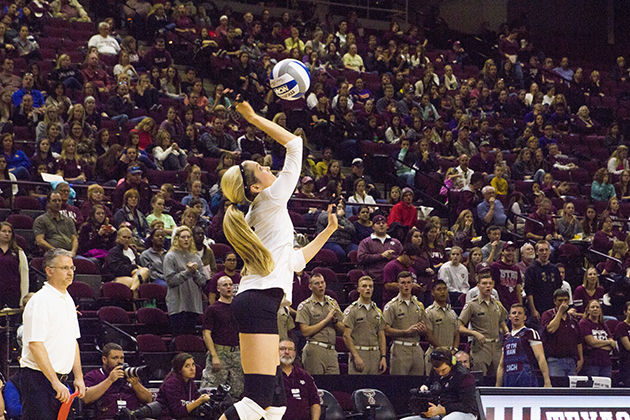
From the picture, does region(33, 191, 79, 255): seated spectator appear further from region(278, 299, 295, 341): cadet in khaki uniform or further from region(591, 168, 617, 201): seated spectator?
region(591, 168, 617, 201): seated spectator

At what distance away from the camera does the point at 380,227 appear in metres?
12.9

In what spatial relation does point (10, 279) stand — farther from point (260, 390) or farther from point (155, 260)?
point (260, 390)

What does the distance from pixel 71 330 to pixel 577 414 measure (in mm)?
3471

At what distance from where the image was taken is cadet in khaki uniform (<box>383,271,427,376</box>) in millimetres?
11227

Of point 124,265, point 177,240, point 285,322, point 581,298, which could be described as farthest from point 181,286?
point 581,298

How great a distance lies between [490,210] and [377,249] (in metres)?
2.76

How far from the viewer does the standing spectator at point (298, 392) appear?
9.62m

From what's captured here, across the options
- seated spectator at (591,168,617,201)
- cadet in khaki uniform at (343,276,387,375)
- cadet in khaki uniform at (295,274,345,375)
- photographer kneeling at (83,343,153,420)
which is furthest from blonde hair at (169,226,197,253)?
seated spectator at (591,168,617,201)

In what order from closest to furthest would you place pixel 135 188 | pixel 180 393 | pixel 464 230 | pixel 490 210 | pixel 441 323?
pixel 180 393
pixel 441 323
pixel 135 188
pixel 464 230
pixel 490 210

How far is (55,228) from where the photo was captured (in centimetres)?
1142

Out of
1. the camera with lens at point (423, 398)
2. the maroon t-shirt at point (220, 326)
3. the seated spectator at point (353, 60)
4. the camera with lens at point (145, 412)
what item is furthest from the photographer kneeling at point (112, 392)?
the seated spectator at point (353, 60)

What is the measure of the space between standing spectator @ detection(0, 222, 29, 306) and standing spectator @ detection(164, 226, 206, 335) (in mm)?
1528

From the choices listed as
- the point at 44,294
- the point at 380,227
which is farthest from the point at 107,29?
the point at 44,294

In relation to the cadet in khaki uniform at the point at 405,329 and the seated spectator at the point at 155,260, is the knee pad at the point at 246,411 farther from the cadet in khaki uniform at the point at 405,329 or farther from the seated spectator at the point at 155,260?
the seated spectator at the point at 155,260
